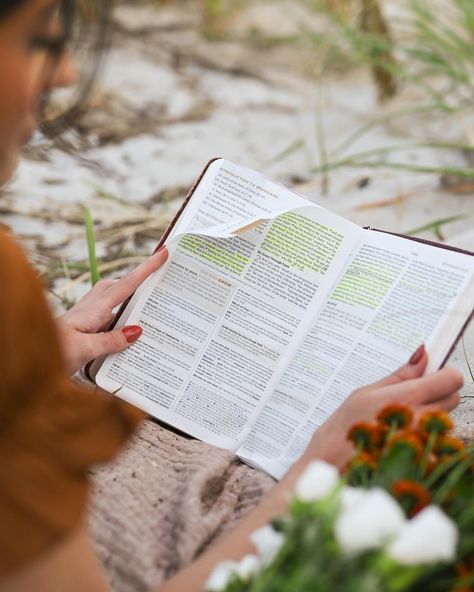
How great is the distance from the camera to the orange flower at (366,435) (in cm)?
95

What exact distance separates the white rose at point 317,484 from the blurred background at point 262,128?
2.55 ft

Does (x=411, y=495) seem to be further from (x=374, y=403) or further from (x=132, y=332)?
(x=132, y=332)

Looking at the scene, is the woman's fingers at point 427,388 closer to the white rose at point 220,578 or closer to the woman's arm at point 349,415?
the woman's arm at point 349,415

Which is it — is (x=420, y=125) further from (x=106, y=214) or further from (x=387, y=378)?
(x=387, y=378)

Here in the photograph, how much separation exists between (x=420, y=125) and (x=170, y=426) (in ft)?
5.53

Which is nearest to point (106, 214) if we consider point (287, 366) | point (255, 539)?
point (287, 366)

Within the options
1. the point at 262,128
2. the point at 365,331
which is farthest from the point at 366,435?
the point at 262,128

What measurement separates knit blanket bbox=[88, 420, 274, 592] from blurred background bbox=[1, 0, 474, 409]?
55 centimetres

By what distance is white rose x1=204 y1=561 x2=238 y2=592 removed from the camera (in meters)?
0.84

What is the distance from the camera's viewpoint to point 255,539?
0.89 meters

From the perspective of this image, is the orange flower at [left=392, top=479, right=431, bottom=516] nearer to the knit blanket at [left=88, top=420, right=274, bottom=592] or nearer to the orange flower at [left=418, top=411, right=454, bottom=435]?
the orange flower at [left=418, top=411, right=454, bottom=435]

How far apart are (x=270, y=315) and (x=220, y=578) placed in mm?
502

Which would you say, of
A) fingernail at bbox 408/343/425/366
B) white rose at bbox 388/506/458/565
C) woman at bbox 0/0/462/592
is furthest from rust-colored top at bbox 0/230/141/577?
fingernail at bbox 408/343/425/366

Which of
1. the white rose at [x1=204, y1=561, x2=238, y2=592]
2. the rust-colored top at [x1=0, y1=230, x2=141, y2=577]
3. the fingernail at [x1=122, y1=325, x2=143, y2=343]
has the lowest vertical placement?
the fingernail at [x1=122, y1=325, x2=143, y2=343]
